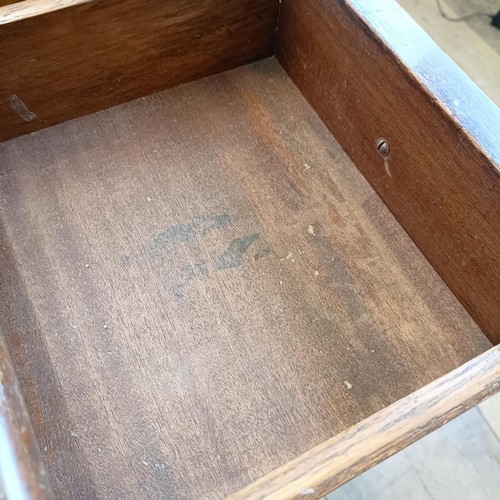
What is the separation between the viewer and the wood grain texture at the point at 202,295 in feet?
2.05

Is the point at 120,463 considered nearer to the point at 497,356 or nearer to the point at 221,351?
the point at 221,351

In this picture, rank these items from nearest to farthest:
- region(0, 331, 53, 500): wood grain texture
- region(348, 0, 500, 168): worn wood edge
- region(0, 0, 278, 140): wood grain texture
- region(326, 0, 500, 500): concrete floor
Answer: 1. region(0, 331, 53, 500): wood grain texture
2. region(348, 0, 500, 168): worn wood edge
3. region(0, 0, 278, 140): wood grain texture
4. region(326, 0, 500, 500): concrete floor

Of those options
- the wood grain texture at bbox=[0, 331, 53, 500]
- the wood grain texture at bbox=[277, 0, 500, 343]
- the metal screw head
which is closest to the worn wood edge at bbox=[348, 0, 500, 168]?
the wood grain texture at bbox=[277, 0, 500, 343]

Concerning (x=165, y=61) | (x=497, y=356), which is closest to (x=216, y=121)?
(x=165, y=61)

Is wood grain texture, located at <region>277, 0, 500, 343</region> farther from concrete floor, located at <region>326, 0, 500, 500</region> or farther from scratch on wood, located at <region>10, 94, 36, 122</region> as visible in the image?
concrete floor, located at <region>326, 0, 500, 500</region>

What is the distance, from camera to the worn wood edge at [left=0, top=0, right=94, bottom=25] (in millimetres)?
679

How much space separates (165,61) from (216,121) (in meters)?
0.11

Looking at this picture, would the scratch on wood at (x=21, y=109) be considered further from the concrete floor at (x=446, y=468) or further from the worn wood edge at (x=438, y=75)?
the concrete floor at (x=446, y=468)

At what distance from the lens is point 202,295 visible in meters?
0.71

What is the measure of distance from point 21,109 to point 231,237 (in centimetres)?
32

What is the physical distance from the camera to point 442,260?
713 millimetres

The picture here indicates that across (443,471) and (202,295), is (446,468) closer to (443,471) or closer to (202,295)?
(443,471)

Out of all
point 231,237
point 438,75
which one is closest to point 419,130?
point 438,75

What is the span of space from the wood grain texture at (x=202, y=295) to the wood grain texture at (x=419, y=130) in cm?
4
